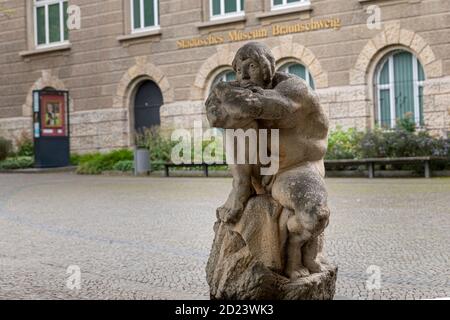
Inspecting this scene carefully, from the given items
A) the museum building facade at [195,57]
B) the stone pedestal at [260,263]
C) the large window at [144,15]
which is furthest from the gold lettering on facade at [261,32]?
the stone pedestal at [260,263]

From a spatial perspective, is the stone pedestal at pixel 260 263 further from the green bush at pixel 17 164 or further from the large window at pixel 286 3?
the green bush at pixel 17 164

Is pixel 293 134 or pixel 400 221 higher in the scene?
pixel 293 134

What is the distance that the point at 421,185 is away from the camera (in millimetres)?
15734

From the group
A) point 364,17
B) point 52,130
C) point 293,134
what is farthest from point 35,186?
point 293,134

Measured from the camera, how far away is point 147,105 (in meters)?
27.8

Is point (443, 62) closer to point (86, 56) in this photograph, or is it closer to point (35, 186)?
point (35, 186)

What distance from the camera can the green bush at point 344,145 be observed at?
65.2ft

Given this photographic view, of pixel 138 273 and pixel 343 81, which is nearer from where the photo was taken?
pixel 138 273

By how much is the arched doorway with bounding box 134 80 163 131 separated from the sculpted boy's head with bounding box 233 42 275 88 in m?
22.8

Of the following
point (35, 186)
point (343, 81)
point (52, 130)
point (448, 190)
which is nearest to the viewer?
point (448, 190)

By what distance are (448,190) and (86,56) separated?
18.1m

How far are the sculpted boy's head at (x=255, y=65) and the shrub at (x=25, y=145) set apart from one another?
26.0m

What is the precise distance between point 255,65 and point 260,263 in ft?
4.09

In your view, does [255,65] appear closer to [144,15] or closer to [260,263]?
[260,263]
